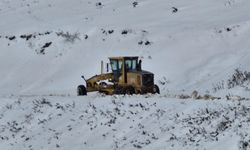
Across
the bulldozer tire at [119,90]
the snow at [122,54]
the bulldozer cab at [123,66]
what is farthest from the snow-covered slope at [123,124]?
the bulldozer cab at [123,66]

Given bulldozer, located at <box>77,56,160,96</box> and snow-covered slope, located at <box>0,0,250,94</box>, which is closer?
bulldozer, located at <box>77,56,160,96</box>

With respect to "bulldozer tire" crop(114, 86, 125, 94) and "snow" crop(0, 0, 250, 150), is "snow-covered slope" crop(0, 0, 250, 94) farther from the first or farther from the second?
"bulldozer tire" crop(114, 86, 125, 94)

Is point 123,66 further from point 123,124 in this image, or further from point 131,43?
point 131,43

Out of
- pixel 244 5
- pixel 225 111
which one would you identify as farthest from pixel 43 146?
pixel 244 5

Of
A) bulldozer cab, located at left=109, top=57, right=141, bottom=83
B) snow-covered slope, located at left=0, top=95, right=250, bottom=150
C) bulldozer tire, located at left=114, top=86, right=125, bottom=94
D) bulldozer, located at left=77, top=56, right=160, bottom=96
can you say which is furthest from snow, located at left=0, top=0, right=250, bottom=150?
bulldozer tire, located at left=114, top=86, right=125, bottom=94

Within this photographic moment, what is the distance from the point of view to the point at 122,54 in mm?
41406

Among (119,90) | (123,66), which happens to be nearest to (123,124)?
(119,90)

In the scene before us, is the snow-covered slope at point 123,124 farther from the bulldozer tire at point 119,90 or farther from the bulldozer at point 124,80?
the bulldozer at point 124,80

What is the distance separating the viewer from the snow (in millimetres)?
18484

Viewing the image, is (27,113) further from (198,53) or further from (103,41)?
(103,41)

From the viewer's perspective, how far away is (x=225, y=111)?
1772cm

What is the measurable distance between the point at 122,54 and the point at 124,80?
13161 mm

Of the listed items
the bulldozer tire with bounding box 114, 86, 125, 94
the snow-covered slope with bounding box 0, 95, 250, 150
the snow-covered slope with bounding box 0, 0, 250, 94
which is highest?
the snow-covered slope with bounding box 0, 0, 250, 94

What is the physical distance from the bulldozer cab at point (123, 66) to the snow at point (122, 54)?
2.46m
